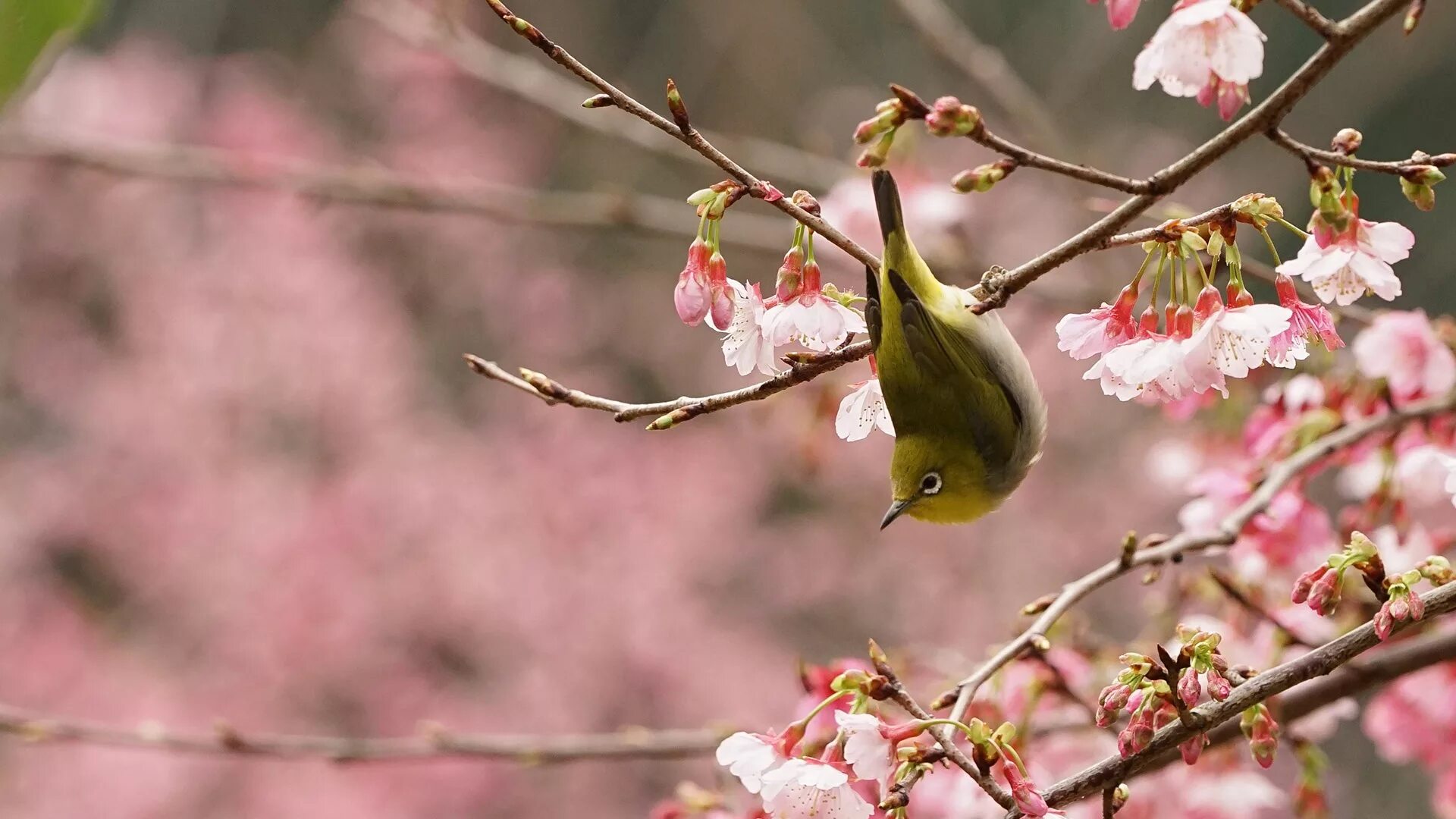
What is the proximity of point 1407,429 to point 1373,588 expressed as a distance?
0.67 meters

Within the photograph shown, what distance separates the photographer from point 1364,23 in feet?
2.14

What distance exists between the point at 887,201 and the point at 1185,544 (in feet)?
1.37

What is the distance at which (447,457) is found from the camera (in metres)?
5.33

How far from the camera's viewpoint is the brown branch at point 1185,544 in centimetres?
88

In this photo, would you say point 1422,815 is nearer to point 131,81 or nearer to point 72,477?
point 72,477

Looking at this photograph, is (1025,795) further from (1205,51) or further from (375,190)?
(375,190)

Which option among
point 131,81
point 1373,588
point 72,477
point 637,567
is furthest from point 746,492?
point 1373,588

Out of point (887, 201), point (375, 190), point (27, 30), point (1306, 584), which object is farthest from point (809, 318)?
point (375, 190)

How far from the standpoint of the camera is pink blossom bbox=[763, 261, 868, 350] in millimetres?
867

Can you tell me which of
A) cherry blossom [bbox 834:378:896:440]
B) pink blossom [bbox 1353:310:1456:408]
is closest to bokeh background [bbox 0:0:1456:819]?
pink blossom [bbox 1353:310:1456:408]

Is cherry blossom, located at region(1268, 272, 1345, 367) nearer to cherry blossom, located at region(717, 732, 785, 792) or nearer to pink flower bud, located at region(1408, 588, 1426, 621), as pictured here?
pink flower bud, located at region(1408, 588, 1426, 621)

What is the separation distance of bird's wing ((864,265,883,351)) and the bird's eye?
193mm

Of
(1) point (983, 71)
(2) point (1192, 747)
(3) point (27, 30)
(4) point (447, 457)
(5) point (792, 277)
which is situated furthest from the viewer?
(4) point (447, 457)

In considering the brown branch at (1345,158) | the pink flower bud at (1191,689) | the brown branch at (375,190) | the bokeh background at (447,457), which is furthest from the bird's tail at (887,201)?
the bokeh background at (447,457)
